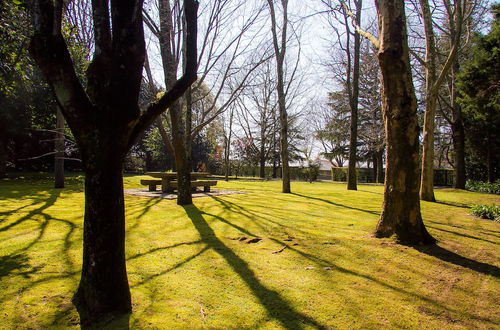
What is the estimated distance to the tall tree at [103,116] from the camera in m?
2.37

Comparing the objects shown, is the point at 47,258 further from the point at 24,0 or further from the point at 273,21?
the point at 273,21

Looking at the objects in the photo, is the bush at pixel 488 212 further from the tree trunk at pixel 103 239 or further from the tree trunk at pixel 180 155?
the tree trunk at pixel 103 239

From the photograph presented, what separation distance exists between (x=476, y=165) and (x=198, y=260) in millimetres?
22947

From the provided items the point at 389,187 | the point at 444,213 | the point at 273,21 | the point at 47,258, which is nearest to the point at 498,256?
the point at 389,187

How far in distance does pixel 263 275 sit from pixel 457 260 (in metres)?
2.74

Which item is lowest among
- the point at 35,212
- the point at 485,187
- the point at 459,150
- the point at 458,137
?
the point at 35,212

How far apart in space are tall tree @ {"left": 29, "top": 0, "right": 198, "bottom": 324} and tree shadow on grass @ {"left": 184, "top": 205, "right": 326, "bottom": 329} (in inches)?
50.0


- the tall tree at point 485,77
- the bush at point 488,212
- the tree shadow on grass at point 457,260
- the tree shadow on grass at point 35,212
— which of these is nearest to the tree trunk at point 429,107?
the tall tree at point 485,77

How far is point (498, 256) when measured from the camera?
4.34m

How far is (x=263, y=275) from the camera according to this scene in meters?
3.57

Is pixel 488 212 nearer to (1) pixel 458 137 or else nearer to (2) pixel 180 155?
(2) pixel 180 155

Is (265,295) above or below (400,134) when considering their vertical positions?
below

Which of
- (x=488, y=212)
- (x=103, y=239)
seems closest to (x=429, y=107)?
(x=488, y=212)

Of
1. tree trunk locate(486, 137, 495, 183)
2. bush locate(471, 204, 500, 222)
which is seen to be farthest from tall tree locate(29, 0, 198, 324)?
tree trunk locate(486, 137, 495, 183)
